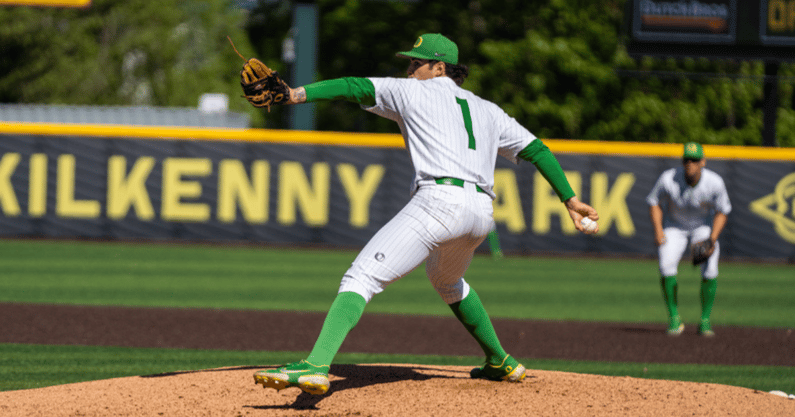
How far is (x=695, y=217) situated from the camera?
344 inches

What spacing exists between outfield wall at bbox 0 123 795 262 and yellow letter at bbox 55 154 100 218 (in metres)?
0.02

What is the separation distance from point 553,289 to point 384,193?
5.45 metres

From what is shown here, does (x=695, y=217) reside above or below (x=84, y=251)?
above

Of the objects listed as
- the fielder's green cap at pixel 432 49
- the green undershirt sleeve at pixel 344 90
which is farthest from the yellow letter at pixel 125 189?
the green undershirt sleeve at pixel 344 90

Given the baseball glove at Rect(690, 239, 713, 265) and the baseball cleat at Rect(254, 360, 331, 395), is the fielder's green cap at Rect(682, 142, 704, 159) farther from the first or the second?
the baseball cleat at Rect(254, 360, 331, 395)

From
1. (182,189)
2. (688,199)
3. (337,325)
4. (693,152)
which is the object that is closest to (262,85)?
(337,325)

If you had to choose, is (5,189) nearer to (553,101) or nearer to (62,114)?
(62,114)

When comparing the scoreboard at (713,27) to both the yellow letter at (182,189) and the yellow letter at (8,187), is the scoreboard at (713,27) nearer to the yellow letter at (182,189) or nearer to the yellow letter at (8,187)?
the yellow letter at (182,189)

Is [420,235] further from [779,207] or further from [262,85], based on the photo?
[779,207]

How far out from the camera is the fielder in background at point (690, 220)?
8.59 metres

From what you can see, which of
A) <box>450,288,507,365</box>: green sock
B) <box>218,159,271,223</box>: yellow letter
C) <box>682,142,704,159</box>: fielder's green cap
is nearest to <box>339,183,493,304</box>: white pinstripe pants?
<box>450,288,507,365</box>: green sock

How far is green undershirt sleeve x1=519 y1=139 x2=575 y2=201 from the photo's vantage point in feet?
15.5

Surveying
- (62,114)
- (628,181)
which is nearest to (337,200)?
(628,181)

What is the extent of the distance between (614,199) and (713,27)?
4.17 metres
